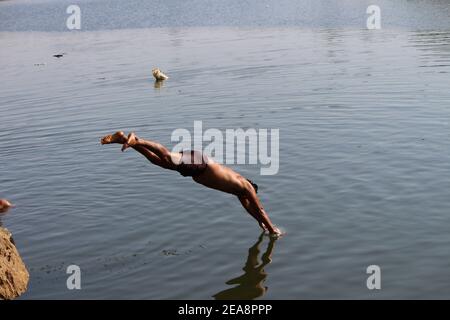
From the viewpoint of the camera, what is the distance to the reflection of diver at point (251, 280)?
1023cm

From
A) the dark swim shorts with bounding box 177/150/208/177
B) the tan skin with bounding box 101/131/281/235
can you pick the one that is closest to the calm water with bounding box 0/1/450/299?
the tan skin with bounding box 101/131/281/235

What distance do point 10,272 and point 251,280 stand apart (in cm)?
384

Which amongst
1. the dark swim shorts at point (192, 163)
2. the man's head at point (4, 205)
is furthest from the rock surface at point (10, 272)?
the man's head at point (4, 205)

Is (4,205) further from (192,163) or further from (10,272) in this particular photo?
(192,163)

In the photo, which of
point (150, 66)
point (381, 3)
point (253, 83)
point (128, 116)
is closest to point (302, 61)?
point (253, 83)

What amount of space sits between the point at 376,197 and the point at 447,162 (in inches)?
115

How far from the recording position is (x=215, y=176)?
11844 mm

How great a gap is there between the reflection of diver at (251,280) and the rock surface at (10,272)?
320 cm

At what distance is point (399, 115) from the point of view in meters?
20.7

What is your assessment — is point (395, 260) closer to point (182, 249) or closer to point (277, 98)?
point (182, 249)

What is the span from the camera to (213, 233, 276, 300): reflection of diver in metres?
10.2

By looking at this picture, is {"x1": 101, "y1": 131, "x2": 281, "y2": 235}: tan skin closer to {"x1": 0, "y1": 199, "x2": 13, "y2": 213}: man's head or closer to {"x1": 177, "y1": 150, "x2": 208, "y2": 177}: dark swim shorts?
{"x1": 177, "y1": 150, "x2": 208, "y2": 177}: dark swim shorts

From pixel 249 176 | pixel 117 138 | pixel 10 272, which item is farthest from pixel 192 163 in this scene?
pixel 249 176

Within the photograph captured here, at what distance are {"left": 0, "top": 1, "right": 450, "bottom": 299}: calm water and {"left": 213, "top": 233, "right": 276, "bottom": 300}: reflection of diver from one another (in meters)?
0.04
